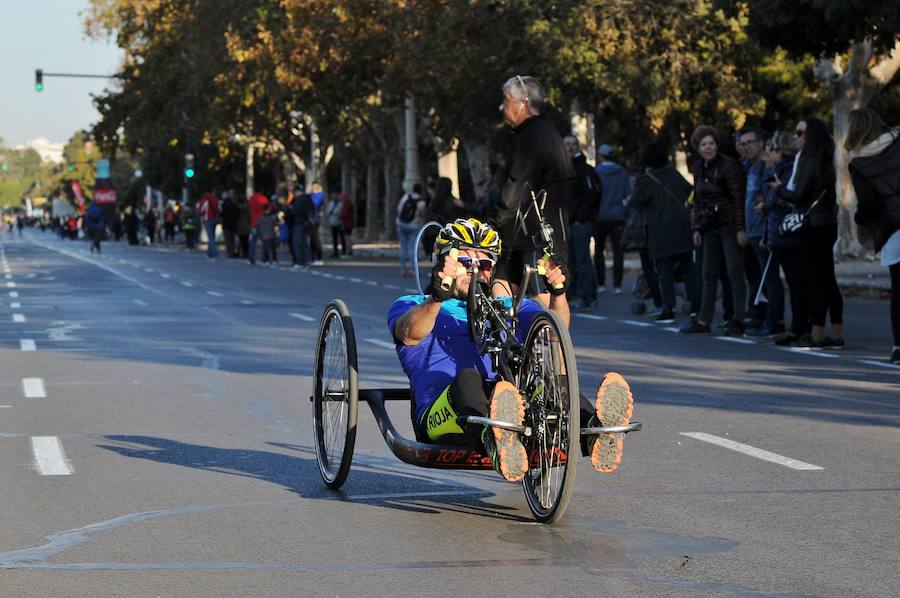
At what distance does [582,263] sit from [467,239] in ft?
46.9

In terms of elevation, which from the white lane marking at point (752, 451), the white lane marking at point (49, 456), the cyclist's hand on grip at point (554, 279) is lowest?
the white lane marking at point (49, 456)

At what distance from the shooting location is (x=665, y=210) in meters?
19.1

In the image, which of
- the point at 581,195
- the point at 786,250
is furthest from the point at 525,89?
the point at 581,195

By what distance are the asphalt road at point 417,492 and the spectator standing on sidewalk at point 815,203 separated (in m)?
0.59

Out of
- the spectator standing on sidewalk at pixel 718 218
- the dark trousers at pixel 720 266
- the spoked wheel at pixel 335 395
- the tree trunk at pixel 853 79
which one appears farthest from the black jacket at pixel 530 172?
the tree trunk at pixel 853 79

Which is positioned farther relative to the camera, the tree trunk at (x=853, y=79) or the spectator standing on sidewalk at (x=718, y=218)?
the tree trunk at (x=853, y=79)

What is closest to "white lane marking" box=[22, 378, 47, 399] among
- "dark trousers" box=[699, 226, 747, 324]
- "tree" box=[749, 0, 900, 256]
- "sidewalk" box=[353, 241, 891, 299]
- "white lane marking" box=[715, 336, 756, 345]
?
"white lane marking" box=[715, 336, 756, 345]

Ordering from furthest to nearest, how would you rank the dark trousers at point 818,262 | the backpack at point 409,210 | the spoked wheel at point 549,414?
the backpack at point 409,210 < the dark trousers at point 818,262 < the spoked wheel at point 549,414

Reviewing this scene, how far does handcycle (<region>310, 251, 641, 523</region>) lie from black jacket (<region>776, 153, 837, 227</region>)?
25.2ft

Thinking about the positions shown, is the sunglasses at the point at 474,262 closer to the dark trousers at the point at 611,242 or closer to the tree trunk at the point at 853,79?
the dark trousers at the point at 611,242

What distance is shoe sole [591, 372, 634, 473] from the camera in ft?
23.0

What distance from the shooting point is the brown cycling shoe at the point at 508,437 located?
22.8ft

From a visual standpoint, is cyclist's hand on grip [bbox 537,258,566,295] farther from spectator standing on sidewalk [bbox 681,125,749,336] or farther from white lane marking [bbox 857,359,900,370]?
spectator standing on sidewalk [bbox 681,125,749,336]

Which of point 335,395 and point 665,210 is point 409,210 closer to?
point 665,210
